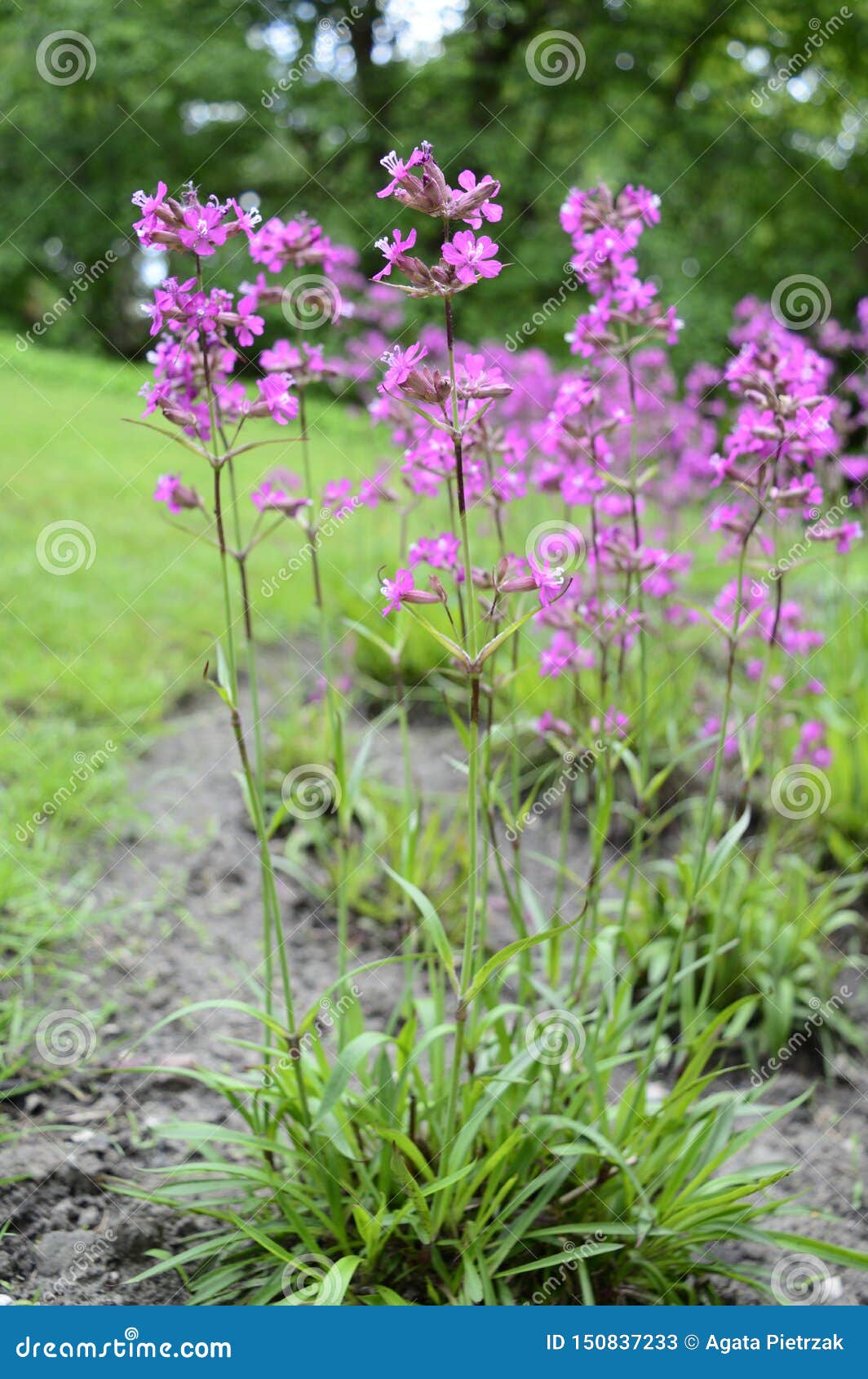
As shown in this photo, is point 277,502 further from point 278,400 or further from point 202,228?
point 202,228

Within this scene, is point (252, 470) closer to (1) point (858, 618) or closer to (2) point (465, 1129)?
(1) point (858, 618)

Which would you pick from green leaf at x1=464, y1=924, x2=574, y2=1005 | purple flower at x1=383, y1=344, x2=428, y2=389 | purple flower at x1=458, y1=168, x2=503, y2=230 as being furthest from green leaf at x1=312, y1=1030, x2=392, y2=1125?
purple flower at x1=458, y1=168, x2=503, y2=230

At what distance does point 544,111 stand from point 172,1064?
14896mm

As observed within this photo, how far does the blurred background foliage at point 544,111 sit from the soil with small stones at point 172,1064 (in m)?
10.5

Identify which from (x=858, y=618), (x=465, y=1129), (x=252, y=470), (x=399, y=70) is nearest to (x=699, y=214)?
(x=399, y=70)

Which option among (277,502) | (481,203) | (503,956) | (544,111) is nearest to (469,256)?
(481,203)

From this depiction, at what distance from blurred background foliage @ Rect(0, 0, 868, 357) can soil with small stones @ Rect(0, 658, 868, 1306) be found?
413 inches

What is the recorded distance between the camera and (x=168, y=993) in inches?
106

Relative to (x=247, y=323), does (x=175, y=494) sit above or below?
below

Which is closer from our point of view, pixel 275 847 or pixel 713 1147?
pixel 713 1147

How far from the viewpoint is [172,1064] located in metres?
2.43

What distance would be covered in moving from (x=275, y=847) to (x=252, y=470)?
463cm

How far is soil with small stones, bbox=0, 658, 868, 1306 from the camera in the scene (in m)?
1.99

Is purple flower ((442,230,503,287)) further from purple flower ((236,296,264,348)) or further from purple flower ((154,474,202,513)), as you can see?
purple flower ((154,474,202,513))
